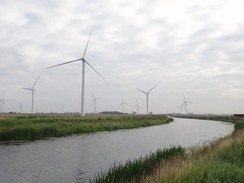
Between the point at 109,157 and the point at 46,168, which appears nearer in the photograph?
the point at 46,168

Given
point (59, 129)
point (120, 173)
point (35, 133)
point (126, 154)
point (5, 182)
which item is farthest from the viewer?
point (59, 129)

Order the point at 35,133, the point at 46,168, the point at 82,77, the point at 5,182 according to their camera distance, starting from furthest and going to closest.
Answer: the point at 82,77, the point at 35,133, the point at 46,168, the point at 5,182

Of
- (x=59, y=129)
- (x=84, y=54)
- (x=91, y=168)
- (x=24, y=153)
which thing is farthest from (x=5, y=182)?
(x=84, y=54)

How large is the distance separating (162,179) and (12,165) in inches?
457

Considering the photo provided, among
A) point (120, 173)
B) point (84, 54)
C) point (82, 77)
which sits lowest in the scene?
point (120, 173)

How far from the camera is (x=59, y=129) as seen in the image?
111 ft

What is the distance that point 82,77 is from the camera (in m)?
66.8

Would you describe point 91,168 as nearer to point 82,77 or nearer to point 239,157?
point 239,157

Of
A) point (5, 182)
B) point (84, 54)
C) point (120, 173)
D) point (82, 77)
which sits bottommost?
point (5, 182)

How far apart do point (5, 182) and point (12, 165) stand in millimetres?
3721

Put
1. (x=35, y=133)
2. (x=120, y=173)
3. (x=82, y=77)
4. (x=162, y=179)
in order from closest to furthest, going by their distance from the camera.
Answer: (x=162, y=179), (x=120, y=173), (x=35, y=133), (x=82, y=77)

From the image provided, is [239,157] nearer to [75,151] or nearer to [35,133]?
[75,151]

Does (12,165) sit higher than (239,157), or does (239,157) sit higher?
(239,157)

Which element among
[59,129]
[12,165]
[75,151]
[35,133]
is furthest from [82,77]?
[12,165]
